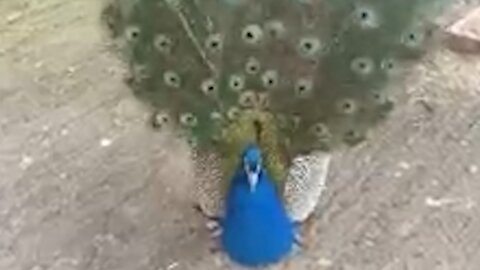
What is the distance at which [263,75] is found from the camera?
7.50 ft

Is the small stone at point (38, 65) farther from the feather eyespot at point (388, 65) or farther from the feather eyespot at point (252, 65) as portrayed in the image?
the feather eyespot at point (388, 65)

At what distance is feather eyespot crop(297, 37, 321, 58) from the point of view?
2.27 meters

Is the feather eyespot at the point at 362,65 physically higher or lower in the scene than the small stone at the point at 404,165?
higher

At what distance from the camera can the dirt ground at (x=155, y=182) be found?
267 cm

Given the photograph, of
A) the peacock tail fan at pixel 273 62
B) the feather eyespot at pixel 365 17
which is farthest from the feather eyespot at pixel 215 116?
the feather eyespot at pixel 365 17

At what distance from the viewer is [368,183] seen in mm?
2900

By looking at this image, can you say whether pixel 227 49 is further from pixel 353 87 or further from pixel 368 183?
pixel 368 183

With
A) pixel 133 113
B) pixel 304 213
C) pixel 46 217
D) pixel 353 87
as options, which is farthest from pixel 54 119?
pixel 353 87

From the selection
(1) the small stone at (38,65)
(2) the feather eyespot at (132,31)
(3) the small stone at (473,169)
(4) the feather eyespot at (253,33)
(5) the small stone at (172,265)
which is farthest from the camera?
(1) the small stone at (38,65)

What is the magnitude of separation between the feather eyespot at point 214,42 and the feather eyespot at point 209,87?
0.07 meters

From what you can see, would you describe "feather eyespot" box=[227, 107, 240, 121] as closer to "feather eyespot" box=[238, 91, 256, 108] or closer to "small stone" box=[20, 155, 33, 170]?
"feather eyespot" box=[238, 91, 256, 108]

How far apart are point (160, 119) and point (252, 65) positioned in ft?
0.88

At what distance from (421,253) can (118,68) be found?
115cm

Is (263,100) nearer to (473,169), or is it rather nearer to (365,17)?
(365,17)
